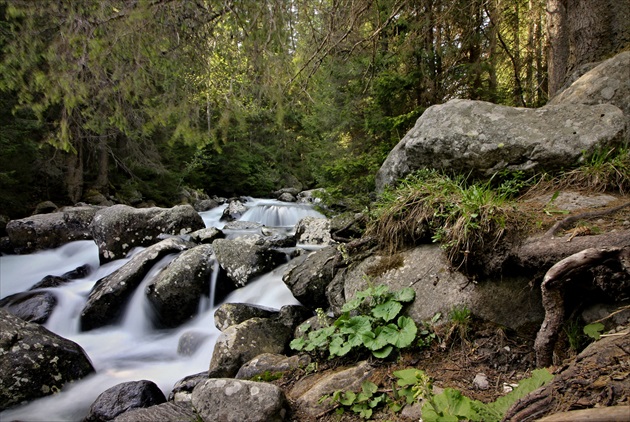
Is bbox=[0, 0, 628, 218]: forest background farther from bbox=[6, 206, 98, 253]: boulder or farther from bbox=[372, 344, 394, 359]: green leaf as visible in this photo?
bbox=[372, 344, 394, 359]: green leaf

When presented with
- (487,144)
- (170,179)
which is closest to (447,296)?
(487,144)

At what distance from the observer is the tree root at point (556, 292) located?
7.74 feet

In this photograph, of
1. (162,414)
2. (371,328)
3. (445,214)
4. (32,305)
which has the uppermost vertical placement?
(445,214)

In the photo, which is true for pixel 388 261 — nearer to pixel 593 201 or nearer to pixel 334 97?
pixel 593 201

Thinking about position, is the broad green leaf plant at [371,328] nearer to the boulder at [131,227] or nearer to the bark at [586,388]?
the bark at [586,388]

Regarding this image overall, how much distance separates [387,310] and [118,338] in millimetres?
5024

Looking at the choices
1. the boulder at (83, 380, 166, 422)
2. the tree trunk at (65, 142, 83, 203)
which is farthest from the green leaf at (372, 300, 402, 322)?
the tree trunk at (65, 142, 83, 203)

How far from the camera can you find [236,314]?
5367mm

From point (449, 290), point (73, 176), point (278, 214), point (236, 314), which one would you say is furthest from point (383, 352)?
point (73, 176)

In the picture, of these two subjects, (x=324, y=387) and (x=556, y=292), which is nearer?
(x=556, y=292)

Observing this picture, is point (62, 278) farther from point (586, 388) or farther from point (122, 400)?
point (586, 388)

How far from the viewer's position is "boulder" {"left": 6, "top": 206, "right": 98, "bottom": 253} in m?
9.91

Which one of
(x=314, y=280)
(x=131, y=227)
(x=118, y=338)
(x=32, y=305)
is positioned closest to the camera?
(x=314, y=280)

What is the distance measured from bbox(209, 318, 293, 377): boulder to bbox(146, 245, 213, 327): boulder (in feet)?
7.26
